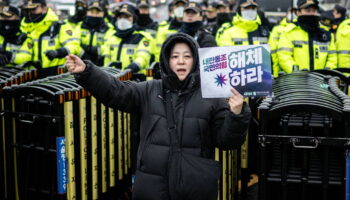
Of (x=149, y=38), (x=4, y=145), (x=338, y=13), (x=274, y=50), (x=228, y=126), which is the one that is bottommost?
(x=4, y=145)

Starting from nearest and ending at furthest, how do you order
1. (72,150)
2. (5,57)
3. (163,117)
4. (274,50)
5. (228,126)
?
(228,126) < (163,117) < (72,150) < (274,50) < (5,57)

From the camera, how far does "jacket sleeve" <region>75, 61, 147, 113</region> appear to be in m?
3.43

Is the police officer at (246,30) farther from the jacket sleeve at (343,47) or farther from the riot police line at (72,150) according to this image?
the riot police line at (72,150)

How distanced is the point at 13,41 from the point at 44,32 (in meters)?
0.53

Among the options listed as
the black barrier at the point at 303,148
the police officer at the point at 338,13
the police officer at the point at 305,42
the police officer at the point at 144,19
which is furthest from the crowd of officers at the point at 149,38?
the police officer at the point at 338,13

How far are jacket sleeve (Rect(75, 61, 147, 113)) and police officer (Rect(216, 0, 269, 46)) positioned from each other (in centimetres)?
430

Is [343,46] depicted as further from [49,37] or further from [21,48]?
[21,48]

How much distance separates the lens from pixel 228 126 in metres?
3.24

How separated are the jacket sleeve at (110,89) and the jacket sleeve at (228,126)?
597 mm

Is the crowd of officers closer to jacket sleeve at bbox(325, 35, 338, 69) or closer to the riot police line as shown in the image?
jacket sleeve at bbox(325, 35, 338, 69)

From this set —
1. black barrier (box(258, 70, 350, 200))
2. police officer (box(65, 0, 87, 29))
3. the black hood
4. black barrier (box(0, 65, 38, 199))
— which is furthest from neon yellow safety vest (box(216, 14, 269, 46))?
the black hood

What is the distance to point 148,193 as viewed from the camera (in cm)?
341

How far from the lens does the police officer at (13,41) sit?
801cm

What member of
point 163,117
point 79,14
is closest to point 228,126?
point 163,117
